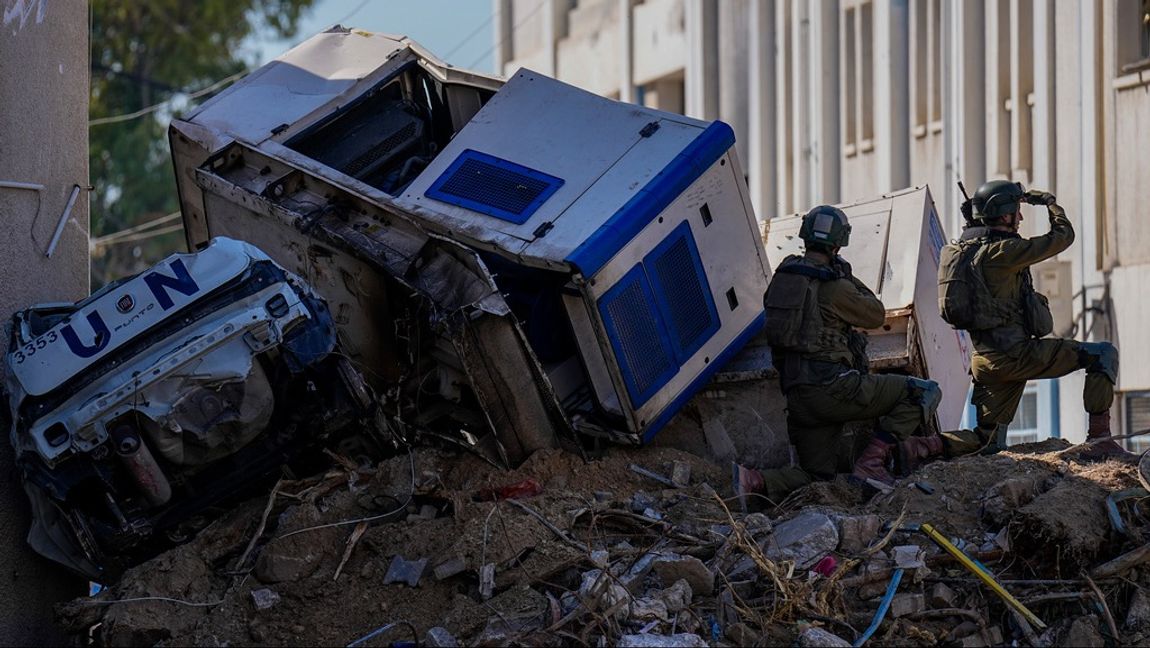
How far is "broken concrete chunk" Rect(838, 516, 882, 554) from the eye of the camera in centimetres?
616

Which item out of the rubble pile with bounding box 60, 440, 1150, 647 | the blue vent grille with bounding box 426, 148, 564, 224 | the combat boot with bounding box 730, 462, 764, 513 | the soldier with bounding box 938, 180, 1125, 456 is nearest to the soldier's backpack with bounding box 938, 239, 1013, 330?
the soldier with bounding box 938, 180, 1125, 456

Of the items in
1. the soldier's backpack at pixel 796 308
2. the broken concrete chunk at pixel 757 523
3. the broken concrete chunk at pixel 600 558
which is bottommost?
the broken concrete chunk at pixel 757 523

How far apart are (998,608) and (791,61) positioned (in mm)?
12760

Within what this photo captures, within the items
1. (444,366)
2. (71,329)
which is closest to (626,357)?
(444,366)

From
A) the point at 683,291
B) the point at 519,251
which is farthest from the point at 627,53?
the point at 519,251

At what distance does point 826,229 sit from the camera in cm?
745

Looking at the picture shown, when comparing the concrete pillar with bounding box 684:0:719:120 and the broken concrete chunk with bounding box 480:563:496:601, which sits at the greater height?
the broken concrete chunk with bounding box 480:563:496:601

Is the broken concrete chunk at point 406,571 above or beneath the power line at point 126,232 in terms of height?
above

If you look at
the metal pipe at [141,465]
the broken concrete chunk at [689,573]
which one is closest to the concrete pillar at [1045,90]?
the broken concrete chunk at [689,573]

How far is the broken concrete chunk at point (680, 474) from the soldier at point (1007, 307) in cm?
158

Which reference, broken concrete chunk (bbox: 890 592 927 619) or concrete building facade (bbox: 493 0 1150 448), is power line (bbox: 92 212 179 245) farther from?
broken concrete chunk (bbox: 890 592 927 619)

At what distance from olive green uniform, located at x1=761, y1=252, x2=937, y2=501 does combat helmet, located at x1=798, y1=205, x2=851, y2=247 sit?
119mm

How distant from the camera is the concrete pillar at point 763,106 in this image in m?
18.5

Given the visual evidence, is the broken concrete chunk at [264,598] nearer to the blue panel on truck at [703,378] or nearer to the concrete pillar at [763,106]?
the blue panel on truck at [703,378]
